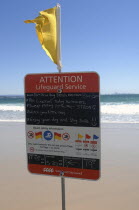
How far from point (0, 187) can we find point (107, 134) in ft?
16.3

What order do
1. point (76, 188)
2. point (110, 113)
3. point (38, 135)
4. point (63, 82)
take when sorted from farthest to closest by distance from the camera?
point (110, 113)
point (76, 188)
point (38, 135)
point (63, 82)

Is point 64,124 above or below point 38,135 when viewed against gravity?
above

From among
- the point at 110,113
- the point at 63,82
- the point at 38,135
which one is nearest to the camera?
the point at 63,82

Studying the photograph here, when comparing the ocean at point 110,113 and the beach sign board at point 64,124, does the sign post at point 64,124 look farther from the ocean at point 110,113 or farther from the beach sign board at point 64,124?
the ocean at point 110,113

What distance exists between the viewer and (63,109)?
255 cm

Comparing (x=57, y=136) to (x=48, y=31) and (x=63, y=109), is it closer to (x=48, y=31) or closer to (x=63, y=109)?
(x=63, y=109)

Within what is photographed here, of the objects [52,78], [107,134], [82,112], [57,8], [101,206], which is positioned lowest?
[101,206]

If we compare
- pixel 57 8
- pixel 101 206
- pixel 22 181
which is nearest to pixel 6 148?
A: pixel 22 181

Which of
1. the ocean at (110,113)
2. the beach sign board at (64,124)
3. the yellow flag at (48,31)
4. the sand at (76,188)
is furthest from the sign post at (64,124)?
the ocean at (110,113)

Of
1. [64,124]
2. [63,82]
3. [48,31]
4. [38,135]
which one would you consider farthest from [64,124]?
[48,31]

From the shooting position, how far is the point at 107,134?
8.81 metres

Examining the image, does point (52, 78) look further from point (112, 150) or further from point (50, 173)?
point (112, 150)

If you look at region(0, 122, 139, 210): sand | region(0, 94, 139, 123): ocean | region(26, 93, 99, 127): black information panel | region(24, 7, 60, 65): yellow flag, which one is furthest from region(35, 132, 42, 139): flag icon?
region(0, 94, 139, 123): ocean

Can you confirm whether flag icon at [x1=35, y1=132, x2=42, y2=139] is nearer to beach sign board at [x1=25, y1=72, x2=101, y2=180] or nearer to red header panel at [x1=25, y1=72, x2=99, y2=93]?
beach sign board at [x1=25, y1=72, x2=101, y2=180]
